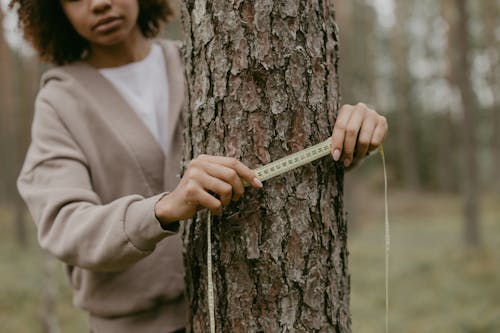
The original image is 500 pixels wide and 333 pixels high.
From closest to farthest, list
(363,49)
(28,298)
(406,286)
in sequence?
(406,286) < (28,298) < (363,49)

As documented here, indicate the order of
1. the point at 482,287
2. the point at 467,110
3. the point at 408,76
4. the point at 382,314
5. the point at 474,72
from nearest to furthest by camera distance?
1. the point at 382,314
2. the point at 482,287
3. the point at 467,110
4. the point at 474,72
5. the point at 408,76

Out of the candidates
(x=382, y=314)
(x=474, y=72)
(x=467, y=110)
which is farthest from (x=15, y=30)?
(x=474, y=72)

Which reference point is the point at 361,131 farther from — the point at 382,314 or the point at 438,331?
the point at 382,314

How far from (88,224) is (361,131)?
808mm

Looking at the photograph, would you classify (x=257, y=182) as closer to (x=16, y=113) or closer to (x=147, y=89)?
(x=147, y=89)

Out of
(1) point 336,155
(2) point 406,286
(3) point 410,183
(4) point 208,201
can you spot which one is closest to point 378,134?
(1) point 336,155

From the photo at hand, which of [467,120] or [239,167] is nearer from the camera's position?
[239,167]

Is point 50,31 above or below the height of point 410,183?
below

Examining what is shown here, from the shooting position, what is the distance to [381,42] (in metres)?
27.8

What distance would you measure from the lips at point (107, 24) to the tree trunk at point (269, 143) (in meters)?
0.39

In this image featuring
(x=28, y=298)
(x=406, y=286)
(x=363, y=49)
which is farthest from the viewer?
(x=363, y=49)

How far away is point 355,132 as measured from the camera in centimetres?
157

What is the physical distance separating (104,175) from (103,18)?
53 cm

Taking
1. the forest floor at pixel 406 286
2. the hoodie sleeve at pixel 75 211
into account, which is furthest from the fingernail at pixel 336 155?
the forest floor at pixel 406 286
